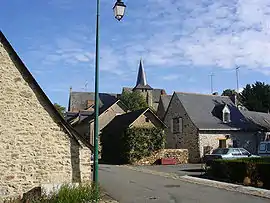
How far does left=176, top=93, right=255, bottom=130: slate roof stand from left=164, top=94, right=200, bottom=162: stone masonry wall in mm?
555

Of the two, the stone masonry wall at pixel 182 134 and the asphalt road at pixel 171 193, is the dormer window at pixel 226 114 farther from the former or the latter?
the asphalt road at pixel 171 193

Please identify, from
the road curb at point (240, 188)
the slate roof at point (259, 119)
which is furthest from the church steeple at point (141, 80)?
the road curb at point (240, 188)

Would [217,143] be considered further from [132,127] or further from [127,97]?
[127,97]

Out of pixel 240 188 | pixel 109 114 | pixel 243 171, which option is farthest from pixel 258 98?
pixel 240 188

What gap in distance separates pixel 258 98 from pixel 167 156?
28596 millimetres

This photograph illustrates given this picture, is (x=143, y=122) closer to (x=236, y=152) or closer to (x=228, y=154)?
(x=236, y=152)

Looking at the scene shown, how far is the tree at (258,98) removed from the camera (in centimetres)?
5581

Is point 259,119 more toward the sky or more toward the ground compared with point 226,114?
more toward the ground

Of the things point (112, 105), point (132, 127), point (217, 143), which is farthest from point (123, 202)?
point (112, 105)

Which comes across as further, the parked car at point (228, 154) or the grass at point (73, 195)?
the parked car at point (228, 154)

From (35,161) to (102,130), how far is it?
27.9 m

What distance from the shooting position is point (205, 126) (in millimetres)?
34750

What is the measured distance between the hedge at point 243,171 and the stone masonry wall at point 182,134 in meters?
14.1

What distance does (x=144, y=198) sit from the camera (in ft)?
43.6
